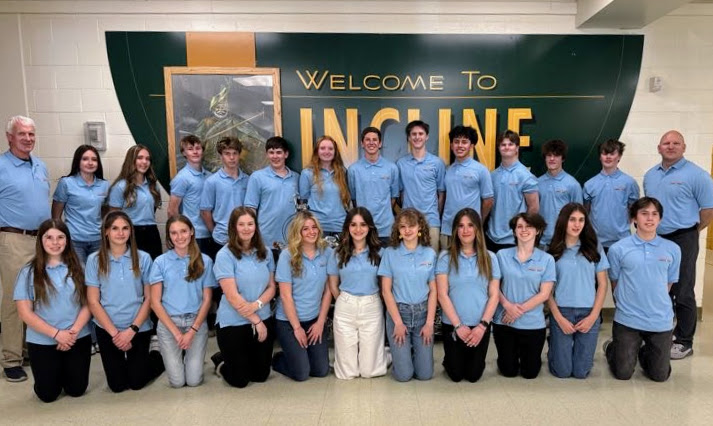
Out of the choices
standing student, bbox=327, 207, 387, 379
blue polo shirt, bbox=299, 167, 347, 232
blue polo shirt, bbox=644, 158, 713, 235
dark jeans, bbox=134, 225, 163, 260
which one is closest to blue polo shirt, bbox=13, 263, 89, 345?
dark jeans, bbox=134, 225, 163, 260

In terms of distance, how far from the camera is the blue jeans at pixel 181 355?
9.93 ft

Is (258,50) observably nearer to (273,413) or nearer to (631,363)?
(273,413)

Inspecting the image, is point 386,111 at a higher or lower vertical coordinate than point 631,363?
higher

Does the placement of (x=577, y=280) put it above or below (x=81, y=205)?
below

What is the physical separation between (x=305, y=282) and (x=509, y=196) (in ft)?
6.12

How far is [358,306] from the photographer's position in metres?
3.11

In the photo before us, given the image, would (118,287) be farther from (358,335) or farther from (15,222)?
(358,335)

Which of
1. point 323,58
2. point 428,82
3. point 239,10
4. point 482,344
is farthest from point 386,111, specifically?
point 482,344

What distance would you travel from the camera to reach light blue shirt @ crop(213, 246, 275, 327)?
3.04 meters

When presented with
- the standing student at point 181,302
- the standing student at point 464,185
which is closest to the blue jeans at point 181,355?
the standing student at point 181,302

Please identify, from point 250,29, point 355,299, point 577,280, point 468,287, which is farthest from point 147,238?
point 577,280

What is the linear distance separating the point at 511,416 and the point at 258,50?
351 centimetres

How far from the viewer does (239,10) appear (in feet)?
13.7

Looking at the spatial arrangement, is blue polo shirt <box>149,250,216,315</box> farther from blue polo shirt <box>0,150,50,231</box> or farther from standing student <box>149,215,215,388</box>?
blue polo shirt <box>0,150,50,231</box>
